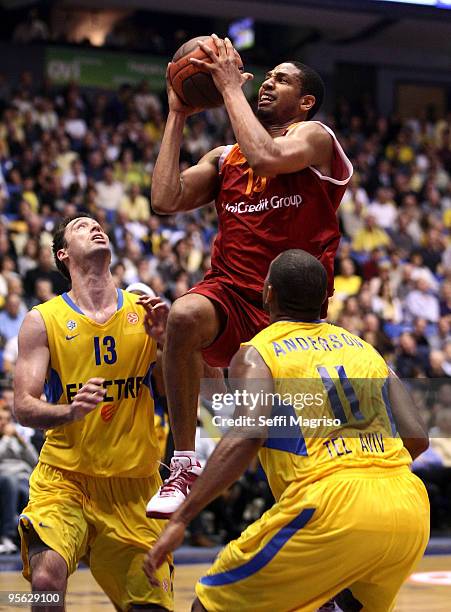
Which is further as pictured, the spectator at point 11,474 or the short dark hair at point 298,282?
the spectator at point 11,474

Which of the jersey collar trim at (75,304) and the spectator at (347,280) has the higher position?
the jersey collar trim at (75,304)

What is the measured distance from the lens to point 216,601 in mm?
3807

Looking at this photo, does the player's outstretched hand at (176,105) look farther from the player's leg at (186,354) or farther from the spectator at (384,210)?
the spectator at (384,210)

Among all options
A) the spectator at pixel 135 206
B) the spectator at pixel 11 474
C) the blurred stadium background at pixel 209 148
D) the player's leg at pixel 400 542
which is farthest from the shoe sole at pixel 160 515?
the spectator at pixel 135 206

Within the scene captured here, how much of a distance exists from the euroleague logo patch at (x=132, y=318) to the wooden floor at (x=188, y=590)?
8.38ft

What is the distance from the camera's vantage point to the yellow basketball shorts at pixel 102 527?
474cm

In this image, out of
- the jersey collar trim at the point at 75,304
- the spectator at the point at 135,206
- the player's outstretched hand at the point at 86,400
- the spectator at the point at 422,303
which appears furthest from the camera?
the spectator at the point at 422,303

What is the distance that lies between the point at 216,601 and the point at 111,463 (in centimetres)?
128

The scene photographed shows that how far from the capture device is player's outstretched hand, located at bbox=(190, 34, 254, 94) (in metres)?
4.73

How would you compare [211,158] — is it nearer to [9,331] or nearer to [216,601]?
[216,601]

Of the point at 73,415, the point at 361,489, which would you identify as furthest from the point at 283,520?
the point at 73,415

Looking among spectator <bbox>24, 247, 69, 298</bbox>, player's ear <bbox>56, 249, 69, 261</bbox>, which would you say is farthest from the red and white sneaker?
spectator <bbox>24, 247, 69, 298</bbox>

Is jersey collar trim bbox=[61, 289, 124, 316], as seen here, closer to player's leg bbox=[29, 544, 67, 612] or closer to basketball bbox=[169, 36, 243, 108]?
basketball bbox=[169, 36, 243, 108]

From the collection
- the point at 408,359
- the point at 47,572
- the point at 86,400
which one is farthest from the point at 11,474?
the point at 408,359
